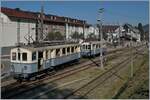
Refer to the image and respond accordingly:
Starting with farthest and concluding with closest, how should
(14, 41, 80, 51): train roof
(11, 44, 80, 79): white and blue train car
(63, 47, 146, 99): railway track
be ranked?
(14, 41, 80, 51): train roof
(11, 44, 80, 79): white and blue train car
(63, 47, 146, 99): railway track

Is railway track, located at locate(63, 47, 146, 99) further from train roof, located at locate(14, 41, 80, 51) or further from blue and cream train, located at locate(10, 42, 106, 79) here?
train roof, located at locate(14, 41, 80, 51)

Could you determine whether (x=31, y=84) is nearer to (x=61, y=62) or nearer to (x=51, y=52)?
(x=51, y=52)

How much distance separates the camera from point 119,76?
28766mm

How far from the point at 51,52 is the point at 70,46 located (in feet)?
18.2

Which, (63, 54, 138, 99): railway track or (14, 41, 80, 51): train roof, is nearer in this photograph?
(63, 54, 138, 99): railway track

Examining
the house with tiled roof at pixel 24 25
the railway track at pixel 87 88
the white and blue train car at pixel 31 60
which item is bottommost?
the railway track at pixel 87 88

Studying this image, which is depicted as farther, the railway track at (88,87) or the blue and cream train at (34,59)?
the blue and cream train at (34,59)

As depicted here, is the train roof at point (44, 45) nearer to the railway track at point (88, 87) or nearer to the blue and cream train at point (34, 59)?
the blue and cream train at point (34, 59)

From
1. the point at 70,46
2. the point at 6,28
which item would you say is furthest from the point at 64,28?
the point at 70,46

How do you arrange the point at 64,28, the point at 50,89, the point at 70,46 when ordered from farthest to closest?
the point at 64,28, the point at 70,46, the point at 50,89

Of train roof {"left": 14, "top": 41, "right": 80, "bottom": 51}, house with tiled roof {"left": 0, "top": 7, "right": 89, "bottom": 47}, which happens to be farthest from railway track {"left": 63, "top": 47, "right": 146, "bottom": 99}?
house with tiled roof {"left": 0, "top": 7, "right": 89, "bottom": 47}

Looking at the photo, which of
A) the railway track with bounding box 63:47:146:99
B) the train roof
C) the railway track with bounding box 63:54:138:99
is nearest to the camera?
the railway track with bounding box 63:47:146:99

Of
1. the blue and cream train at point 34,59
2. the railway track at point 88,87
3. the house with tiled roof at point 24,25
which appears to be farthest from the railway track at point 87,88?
the house with tiled roof at point 24,25

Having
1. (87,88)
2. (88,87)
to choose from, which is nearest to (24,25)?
(88,87)
